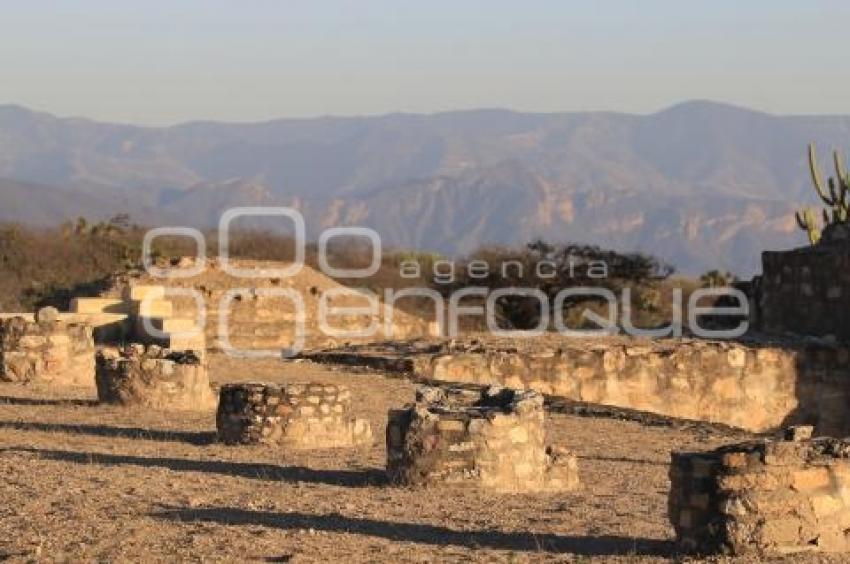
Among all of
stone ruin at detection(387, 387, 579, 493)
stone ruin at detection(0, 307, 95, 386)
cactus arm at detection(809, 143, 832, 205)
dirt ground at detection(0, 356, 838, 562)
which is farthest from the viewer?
cactus arm at detection(809, 143, 832, 205)

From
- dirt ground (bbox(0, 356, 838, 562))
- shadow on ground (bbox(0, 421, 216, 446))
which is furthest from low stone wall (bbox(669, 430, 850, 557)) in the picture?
shadow on ground (bbox(0, 421, 216, 446))

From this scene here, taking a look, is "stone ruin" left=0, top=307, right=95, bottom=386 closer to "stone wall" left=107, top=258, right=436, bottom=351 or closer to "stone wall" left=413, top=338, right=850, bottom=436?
"stone wall" left=413, top=338, right=850, bottom=436

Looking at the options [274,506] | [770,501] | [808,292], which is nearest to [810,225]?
[808,292]

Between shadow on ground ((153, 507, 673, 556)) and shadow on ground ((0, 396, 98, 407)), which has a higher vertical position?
shadow on ground ((0, 396, 98, 407))

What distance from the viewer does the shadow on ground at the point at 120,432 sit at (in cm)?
1545

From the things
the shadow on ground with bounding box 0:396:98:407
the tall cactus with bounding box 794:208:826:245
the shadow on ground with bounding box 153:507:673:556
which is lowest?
the shadow on ground with bounding box 153:507:673:556

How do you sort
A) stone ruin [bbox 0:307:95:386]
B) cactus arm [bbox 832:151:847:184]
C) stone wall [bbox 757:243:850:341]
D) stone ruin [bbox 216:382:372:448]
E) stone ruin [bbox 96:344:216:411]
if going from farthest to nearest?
cactus arm [bbox 832:151:847:184] → stone wall [bbox 757:243:850:341] → stone ruin [bbox 0:307:95:386] → stone ruin [bbox 96:344:216:411] → stone ruin [bbox 216:382:372:448]

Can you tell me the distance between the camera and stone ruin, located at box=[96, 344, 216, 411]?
18062 millimetres

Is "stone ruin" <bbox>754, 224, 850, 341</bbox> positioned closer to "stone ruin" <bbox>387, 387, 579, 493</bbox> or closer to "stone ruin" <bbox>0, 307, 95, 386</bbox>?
"stone ruin" <bbox>0, 307, 95, 386</bbox>

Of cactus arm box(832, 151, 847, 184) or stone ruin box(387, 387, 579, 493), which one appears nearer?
stone ruin box(387, 387, 579, 493)

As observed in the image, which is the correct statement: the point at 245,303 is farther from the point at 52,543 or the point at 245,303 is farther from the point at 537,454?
the point at 52,543

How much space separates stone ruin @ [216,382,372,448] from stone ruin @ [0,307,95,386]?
20.7ft

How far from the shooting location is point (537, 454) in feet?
41.3

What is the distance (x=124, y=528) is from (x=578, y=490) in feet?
12.1
